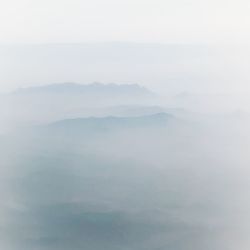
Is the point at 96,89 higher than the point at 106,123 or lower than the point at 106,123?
higher

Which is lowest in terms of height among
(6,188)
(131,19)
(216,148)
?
(6,188)

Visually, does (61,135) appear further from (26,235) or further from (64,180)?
(26,235)

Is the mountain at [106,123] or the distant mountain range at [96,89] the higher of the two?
the distant mountain range at [96,89]

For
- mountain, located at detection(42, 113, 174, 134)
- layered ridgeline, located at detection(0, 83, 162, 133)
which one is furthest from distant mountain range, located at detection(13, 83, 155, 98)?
mountain, located at detection(42, 113, 174, 134)

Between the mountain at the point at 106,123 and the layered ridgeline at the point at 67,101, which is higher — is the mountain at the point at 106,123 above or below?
below

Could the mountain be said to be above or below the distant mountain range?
below

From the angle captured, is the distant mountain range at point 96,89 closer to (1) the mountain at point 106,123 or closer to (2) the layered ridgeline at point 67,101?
(2) the layered ridgeline at point 67,101

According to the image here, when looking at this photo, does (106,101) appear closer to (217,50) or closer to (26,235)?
(217,50)

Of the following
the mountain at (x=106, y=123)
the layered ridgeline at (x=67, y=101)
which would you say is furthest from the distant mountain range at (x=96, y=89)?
the mountain at (x=106, y=123)

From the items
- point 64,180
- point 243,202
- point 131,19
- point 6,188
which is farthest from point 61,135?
point 243,202

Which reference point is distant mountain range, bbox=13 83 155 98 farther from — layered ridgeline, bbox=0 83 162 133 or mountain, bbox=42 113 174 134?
mountain, bbox=42 113 174 134

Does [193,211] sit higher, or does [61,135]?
[61,135]
